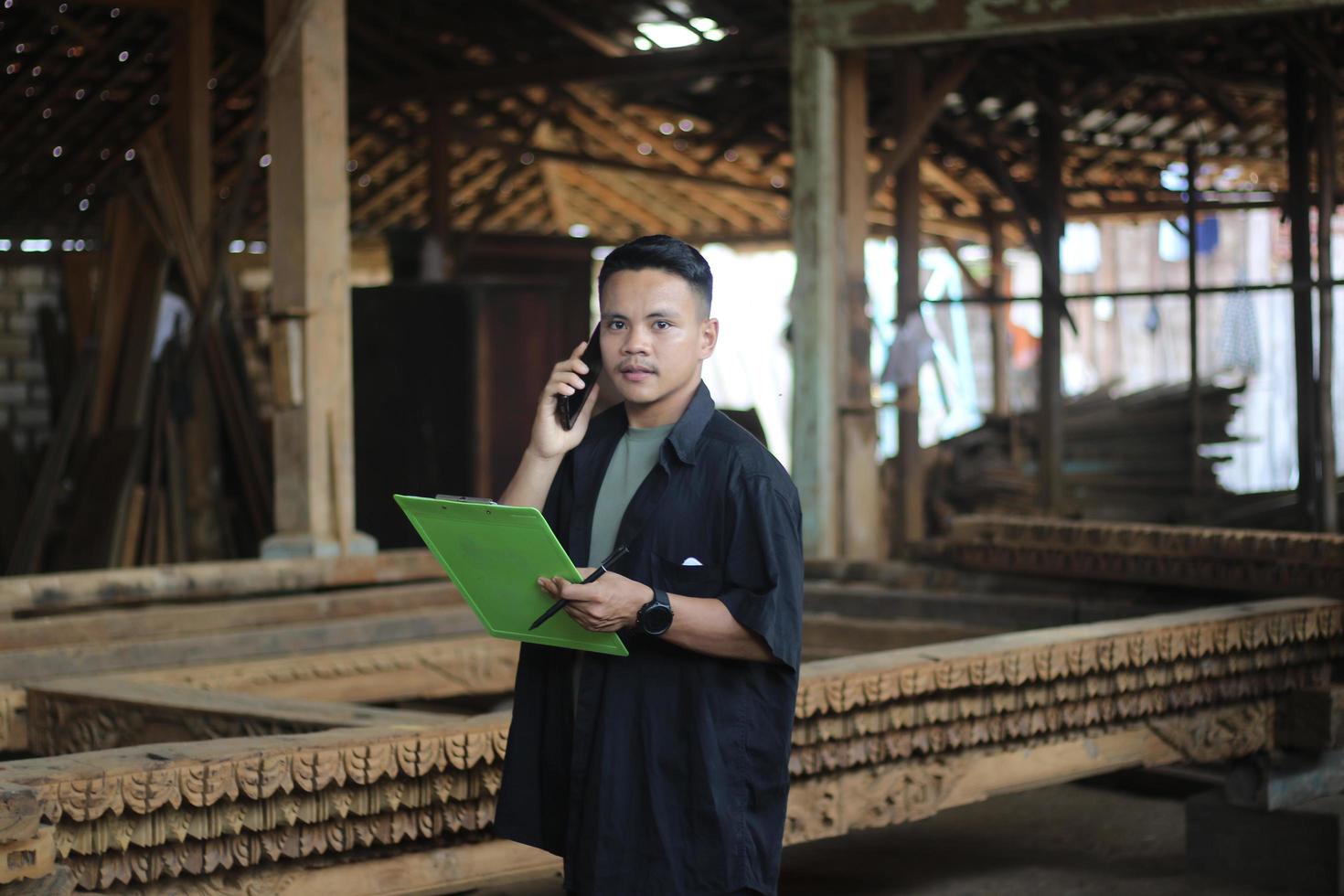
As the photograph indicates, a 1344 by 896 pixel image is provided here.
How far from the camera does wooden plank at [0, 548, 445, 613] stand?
15.3ft

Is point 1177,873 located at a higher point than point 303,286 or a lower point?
lower

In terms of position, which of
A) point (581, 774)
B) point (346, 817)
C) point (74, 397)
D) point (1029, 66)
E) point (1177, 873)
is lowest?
point (1177, 873)

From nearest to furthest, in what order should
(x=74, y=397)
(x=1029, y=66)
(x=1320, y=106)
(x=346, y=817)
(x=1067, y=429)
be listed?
1. (x=346, y=817)
2. (x=74, y=397)
3. (x=1320, y=106)
4. (x=1029, y=66)
5. (x=1067, y=429)

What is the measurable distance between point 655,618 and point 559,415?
381 millimetres

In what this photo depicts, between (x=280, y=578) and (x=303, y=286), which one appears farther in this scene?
(x=303, y=286)

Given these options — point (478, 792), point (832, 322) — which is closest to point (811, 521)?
point (832, 322)

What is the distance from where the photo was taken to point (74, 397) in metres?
8.22

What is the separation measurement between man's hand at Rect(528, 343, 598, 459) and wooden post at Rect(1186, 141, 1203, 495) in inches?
312

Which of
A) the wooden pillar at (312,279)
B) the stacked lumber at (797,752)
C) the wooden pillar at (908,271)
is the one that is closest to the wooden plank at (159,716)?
the stacked lumber at (797,752)

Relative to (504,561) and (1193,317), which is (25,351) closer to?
(1193,317)

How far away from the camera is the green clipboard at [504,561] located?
1.97 meters

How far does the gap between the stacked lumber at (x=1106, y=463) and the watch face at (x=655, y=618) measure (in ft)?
31.9

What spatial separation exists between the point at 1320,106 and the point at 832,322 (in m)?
4.30

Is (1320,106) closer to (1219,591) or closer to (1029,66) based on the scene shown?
(1029,66)
